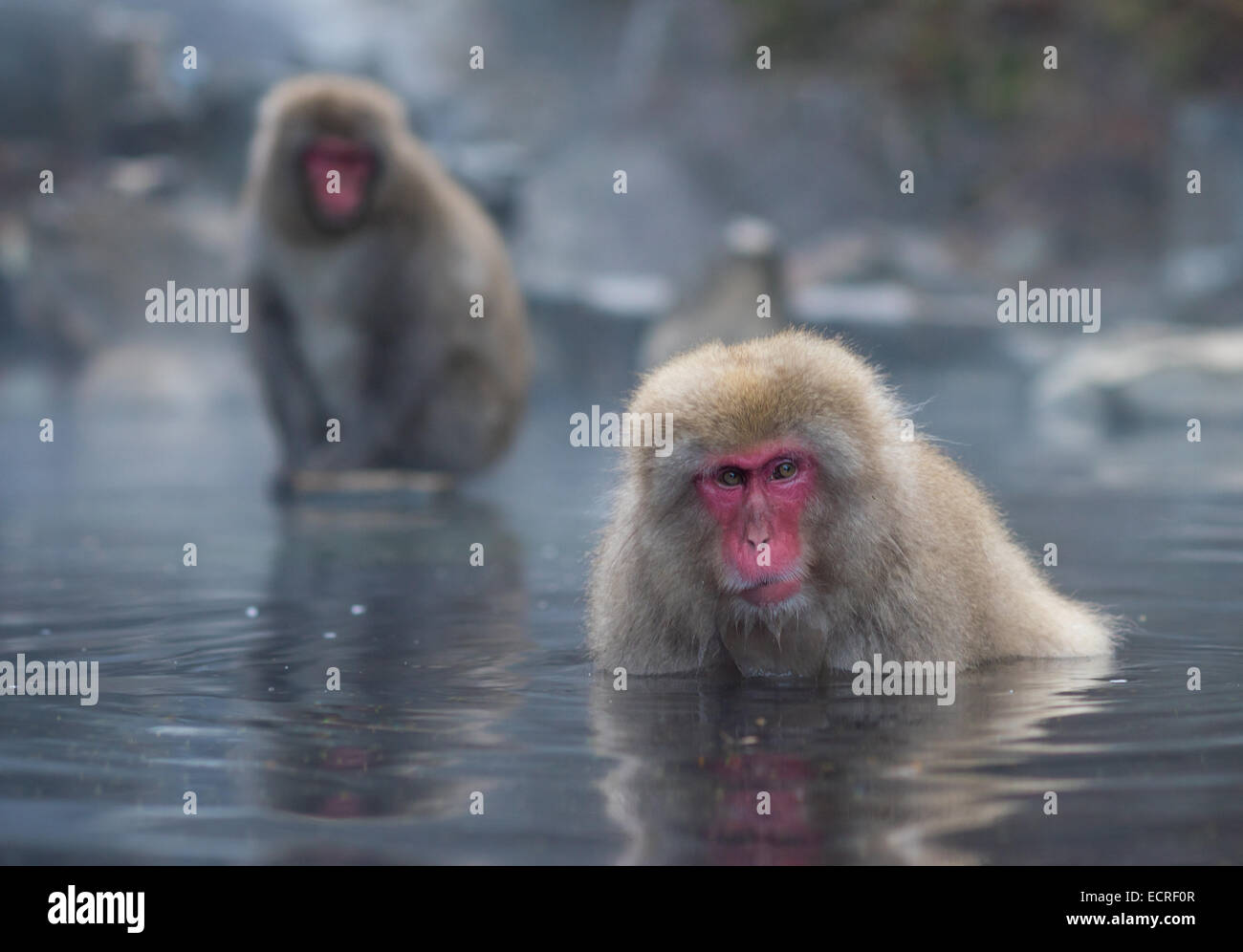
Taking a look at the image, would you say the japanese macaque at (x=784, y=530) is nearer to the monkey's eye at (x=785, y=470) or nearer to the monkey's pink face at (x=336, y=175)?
the monkey's eye at (x=785, y=470)

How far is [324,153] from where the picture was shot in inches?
366

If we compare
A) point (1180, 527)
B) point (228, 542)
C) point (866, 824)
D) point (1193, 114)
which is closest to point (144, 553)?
point (228, 542)

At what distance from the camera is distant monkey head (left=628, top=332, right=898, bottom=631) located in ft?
13.5

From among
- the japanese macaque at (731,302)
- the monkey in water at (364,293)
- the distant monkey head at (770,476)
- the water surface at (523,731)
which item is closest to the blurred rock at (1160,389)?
the japanese macaque at (731,302)

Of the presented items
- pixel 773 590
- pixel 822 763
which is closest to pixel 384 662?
pixel 773 590

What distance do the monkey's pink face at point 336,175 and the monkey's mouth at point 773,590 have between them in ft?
18.9

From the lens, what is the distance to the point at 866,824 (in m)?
3.01

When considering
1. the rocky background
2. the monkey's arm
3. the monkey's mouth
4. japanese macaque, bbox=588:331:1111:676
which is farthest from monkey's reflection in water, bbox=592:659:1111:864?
the rocky background

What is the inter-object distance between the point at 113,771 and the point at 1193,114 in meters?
20.4

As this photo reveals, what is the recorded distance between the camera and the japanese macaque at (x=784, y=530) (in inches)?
163

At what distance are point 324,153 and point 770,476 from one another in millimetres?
5750

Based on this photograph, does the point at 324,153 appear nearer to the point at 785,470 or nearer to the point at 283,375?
the point at 283,375

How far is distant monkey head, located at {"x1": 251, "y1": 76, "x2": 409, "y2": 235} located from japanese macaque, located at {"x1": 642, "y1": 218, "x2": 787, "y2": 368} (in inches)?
347
